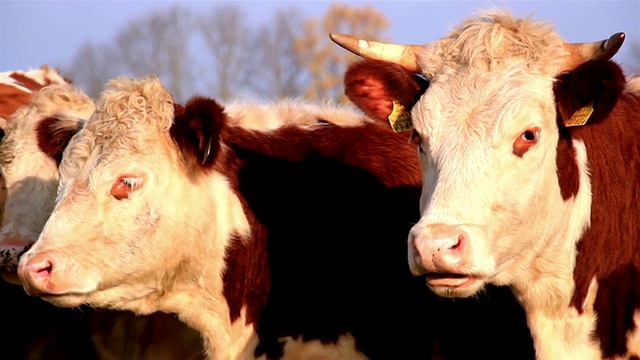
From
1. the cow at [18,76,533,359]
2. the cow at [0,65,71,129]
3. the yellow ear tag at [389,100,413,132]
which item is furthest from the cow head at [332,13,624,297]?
the cow at [0,65,71,129]

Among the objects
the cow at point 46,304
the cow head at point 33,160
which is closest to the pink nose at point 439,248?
the cow at point 46,304

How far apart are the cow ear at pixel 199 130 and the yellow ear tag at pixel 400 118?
1.02 m

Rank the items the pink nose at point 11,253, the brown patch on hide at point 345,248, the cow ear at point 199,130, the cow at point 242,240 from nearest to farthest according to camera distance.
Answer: the cow at point 242,240 → the cow ear at point 199,130 → the brown patch on hide at point 345,248 → the pink nose at point 11,253

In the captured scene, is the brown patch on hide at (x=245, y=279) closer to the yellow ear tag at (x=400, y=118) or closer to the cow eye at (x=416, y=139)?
the yellow ear tag at (x=400, y=118)

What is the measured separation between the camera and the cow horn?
540cm

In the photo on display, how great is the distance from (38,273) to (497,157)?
2370 mm

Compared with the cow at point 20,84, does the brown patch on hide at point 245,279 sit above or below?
below

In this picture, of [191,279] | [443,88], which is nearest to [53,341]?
[191,279]

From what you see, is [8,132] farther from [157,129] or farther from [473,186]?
[473,186]

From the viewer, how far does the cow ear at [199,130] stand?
589cm

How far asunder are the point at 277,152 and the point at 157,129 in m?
0.80

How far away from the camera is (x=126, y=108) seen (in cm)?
602

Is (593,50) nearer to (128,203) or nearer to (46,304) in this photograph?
(128,203)

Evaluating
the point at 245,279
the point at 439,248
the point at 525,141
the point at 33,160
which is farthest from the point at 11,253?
the point at 525,141
